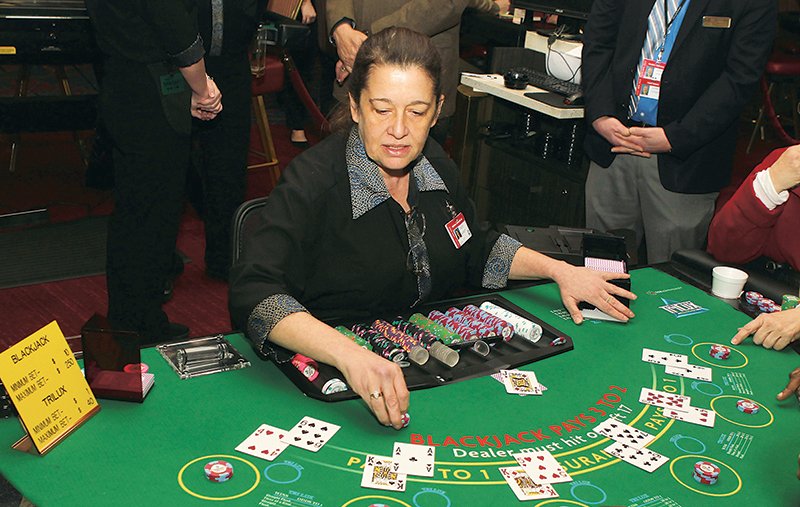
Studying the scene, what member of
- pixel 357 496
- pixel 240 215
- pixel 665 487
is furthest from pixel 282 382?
pixel 665 487

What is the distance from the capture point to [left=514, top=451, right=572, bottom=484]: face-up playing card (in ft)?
4.76

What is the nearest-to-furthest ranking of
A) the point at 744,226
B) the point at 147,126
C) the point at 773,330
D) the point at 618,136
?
1. the point at 773,330
2. the point at 744,226
3. the point at 147,126
4. the point at 618,136

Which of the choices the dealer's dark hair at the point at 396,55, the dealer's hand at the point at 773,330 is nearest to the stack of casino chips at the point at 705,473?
the dealer's hand at the point at 773,330

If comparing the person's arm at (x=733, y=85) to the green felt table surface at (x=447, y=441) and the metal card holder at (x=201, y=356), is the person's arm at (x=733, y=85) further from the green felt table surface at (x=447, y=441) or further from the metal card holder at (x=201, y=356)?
the metal card holder at (x=201, y=356)

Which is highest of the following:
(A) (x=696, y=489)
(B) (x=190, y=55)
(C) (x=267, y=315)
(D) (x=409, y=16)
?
(D) (x=409, y=16)

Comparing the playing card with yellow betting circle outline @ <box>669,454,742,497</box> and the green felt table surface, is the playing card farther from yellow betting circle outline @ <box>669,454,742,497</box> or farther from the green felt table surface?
yellow betting circle outline @ <box>669,454,742,497</box>

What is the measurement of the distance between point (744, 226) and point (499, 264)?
0.68 metres

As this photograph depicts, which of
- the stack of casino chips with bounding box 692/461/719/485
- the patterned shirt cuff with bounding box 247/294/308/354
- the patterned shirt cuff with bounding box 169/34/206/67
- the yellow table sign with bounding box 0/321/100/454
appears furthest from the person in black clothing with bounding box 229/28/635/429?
the patterned shirt cuff with bounding box 169/34/206/67

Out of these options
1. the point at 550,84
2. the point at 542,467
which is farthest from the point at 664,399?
the point at 550,84

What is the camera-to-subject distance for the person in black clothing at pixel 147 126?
8.70 feet

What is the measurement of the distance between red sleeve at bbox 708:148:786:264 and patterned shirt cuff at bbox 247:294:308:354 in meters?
1.28

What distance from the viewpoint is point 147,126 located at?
2863 mm

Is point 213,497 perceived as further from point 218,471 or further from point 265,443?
point 265,443

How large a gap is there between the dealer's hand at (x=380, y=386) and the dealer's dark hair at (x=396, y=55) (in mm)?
696
